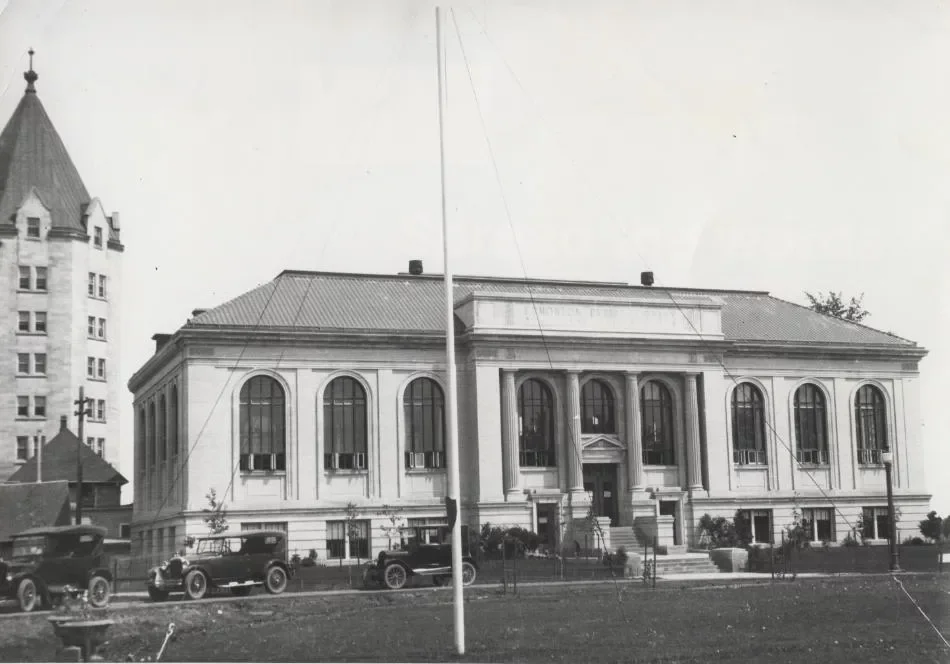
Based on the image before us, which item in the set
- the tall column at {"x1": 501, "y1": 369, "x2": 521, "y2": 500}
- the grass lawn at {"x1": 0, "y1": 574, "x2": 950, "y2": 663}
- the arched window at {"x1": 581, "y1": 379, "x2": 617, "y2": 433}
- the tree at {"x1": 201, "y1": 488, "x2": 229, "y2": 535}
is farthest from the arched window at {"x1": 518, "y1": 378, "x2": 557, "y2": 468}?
the grass lawn at {"x1": 0, "y1": 574, "x2": 950, "y2": 663}

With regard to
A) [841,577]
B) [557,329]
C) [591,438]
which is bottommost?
[841,577]

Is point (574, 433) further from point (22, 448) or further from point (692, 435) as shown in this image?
point (22, 448)

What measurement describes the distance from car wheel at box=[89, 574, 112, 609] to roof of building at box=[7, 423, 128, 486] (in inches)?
1279

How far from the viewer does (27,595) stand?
30.3m

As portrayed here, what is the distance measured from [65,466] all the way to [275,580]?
3503cm

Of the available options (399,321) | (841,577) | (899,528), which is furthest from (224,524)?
(899,528)

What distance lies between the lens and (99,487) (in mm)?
70750

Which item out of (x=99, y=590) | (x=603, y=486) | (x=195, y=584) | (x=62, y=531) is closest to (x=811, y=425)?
(x=603, y=486)

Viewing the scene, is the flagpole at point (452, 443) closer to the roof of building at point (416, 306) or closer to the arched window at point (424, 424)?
the roof of building at point (416, 306)

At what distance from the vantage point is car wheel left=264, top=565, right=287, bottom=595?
118ft

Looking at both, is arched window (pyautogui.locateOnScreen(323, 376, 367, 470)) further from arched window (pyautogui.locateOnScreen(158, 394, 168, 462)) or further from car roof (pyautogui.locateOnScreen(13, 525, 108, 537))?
car roof (pyautogui.locateOnScreen(13, 525, 108, 537))

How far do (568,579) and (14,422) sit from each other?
40.5 meters

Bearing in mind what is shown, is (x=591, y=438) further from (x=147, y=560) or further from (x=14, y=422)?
(x=14, y=422)

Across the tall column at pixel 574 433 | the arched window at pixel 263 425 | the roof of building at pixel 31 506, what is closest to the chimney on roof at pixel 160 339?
the arched window at pixel 263 425
